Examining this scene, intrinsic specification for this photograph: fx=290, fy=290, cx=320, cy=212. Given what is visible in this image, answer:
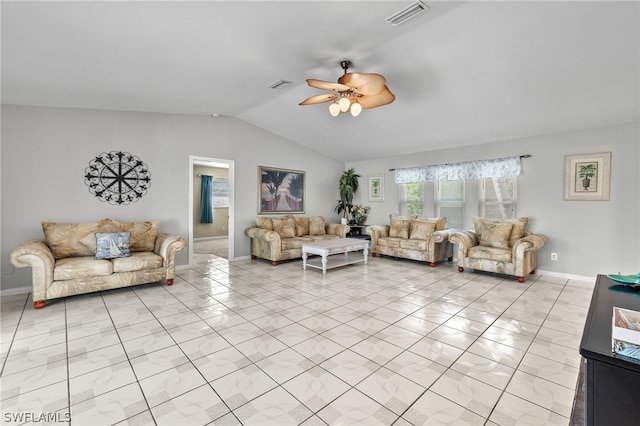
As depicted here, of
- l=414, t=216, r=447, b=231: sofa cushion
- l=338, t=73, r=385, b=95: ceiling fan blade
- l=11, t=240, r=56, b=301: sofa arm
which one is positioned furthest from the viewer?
l=414, t=216, r=447, b=231: sofa cushion

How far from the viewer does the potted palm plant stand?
7336 millimetres

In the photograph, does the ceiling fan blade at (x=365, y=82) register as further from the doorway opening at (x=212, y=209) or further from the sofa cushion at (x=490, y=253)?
the doorway opening at (x=212, y=209)

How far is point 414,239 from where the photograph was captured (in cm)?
579

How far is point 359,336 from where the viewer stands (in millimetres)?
2547

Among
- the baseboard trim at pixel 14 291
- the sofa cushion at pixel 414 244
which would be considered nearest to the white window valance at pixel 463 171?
the sofa cushion at pixel 414 244

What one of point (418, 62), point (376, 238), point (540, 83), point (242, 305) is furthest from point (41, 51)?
point (376, 238)

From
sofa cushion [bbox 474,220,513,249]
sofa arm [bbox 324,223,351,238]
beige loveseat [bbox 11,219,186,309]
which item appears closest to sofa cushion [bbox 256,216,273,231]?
sofa arm [bbox 324,223,351,238]

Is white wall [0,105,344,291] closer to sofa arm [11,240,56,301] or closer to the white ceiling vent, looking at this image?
sofa arm [11,240,56,301]

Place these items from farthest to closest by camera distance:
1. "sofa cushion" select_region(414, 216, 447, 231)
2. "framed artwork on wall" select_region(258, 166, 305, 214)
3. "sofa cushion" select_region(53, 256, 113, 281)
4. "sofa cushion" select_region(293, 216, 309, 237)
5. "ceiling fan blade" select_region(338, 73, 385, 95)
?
"sofa cushion" select_region(293, 216, 309, 237) < "framed artwork on wall" select_region(258, 166, 305, 214) < "sofa cushion" select_region(414, 216, 447, 231) < "sofa cushion" select_region(53, 256, 113, 281) < "ceiling fan blade" select_region(338, 73, 385, 95)

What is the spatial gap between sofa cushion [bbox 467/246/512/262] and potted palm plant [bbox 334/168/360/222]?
316 cm

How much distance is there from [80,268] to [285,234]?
3.33m

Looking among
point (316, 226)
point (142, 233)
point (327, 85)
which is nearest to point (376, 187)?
point (316, 226)

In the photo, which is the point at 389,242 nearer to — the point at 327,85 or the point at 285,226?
the point at 285,226

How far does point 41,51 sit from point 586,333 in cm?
420
